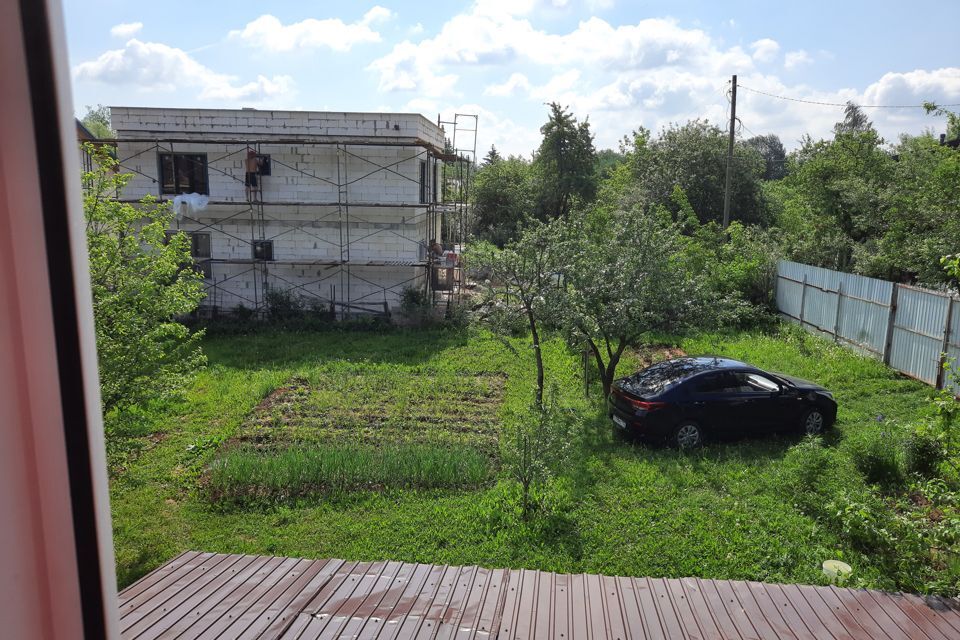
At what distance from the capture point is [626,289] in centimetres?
1167

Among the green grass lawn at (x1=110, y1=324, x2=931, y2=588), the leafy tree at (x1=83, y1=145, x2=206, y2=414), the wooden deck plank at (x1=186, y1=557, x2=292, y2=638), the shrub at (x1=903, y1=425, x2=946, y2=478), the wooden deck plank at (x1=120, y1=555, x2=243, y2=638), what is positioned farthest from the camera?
the shrub at (x1=903, y1=425, x2=946, y2=478)

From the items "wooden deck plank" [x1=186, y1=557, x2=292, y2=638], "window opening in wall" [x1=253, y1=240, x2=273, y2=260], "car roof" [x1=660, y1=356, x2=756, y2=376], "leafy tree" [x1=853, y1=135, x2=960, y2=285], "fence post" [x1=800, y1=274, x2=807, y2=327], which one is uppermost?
"leafy tree" [x1=853, y1=135, x2=960, y2=285]

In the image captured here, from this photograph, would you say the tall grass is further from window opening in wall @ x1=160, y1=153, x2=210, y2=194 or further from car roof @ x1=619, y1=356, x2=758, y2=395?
window opening in wall @ x1=160, y1=153, x2=210, y2=194

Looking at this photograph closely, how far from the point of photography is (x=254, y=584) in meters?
5.62

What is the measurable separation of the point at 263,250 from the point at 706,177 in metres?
20.3

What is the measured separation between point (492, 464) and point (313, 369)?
6.71m

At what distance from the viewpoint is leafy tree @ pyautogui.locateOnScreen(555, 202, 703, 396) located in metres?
11.5

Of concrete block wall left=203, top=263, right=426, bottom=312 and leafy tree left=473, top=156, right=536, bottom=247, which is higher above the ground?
leafy tree left=473, top=156, right=536, bottom=247

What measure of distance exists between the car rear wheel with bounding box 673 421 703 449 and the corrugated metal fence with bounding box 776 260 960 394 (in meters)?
4.61

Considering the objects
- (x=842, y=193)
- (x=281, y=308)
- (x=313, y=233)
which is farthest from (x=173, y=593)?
(x=842, y=193)

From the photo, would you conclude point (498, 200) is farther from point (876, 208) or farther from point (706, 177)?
point (876, 208)

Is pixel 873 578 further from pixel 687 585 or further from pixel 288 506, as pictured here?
pixel 288 506

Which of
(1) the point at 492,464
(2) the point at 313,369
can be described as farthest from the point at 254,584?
(2) the point at 313,369

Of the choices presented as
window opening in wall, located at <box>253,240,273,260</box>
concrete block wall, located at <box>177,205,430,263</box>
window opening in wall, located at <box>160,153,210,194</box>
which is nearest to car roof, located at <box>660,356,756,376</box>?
concrete block wall, located at <box>177,205,430,263</box>
